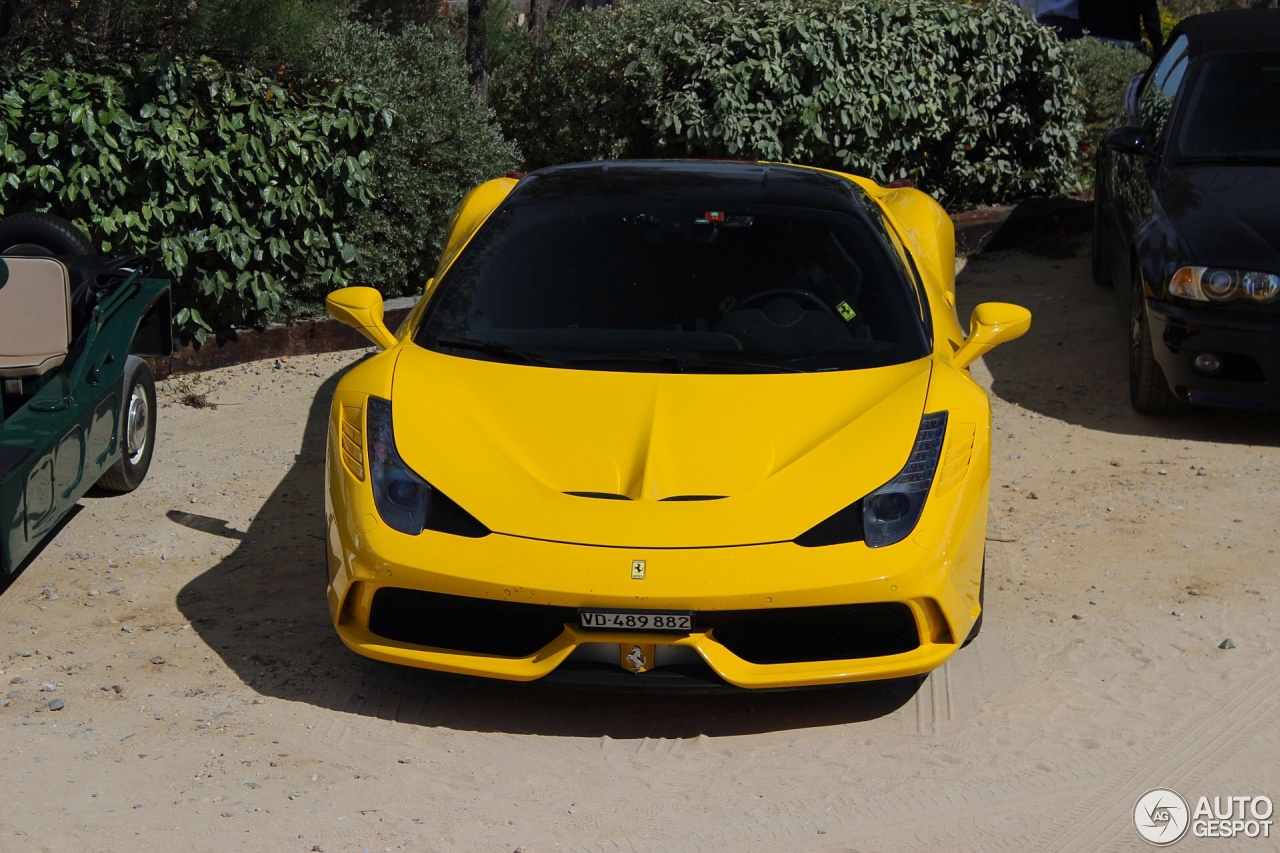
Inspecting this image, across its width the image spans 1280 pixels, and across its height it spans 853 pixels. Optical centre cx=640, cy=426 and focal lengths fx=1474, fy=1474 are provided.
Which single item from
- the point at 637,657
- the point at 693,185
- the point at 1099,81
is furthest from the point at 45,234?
the point at 1099,81

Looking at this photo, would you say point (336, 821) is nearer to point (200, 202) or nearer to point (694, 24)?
point (200, 202)

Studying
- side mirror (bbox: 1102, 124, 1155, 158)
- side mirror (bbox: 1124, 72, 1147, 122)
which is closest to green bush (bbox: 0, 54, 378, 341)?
side mirror (bbox: 1102, 124, 1155, 158)

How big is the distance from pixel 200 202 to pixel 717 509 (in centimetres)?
474

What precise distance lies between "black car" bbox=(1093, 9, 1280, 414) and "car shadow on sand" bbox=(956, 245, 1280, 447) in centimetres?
19

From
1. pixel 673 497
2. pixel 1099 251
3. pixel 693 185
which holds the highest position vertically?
pixel 693 185

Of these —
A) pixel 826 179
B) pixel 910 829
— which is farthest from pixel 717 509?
pixel 826 179

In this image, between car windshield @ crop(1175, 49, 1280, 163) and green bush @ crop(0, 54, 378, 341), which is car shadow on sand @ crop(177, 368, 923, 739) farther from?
car windshield @ crop(1175, 49, 1280, 163)

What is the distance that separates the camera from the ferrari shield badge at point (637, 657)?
12.9 feet

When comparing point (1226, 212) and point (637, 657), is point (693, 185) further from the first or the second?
point (1226, 212)

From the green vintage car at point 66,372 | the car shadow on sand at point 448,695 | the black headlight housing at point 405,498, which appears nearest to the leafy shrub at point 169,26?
the green vintage car at point 66,372

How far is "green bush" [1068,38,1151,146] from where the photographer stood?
510 inches

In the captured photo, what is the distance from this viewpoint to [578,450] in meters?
4.19

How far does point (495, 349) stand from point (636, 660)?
1.25 meters

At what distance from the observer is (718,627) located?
392 cm
